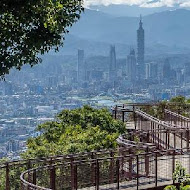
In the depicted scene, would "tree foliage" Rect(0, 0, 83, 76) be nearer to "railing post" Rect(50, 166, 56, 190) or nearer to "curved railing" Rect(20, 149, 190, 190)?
"railing post" Rect(50, 166, 56, 190)

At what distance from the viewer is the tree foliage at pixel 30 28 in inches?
399

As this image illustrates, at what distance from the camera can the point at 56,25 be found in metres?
10.2

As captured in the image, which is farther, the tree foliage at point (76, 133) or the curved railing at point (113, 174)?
the tree foliage at point (76, 133)

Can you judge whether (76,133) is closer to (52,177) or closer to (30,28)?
(52,177)

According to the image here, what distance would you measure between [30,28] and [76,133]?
8.41m

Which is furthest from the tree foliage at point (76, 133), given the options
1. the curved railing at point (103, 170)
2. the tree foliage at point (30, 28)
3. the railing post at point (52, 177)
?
the tree foliage at point (30, 28)

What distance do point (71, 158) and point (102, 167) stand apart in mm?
2074

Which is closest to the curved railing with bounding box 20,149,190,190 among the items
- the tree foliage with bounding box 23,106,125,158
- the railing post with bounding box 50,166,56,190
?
the railing post with bounding box 50,166,56,190

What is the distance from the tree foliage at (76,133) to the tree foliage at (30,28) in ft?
17.9

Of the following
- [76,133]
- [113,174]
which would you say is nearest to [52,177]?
[113,174]

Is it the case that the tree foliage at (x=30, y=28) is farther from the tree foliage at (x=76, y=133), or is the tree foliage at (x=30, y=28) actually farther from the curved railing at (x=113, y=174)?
the tree foliage at (x=76, y=133)

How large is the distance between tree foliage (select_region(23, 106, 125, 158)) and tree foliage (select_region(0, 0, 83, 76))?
17.9ft

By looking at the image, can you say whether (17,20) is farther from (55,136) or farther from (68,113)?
(68,113)

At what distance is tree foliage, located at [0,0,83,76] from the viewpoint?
10.1 metres
